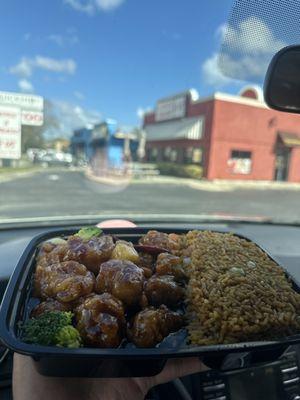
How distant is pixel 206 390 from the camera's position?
5.87 feet

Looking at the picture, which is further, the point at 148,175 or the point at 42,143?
the point at 148,175

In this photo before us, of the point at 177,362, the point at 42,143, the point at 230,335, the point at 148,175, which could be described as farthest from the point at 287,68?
the point at 148,175

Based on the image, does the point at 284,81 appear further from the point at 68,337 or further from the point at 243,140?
the point at 243,140

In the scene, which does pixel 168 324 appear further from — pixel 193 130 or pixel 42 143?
pixel 193 130

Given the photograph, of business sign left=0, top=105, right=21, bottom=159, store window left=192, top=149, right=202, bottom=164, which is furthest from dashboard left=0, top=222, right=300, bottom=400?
store window left=192, top=149, right=202, bottom=164

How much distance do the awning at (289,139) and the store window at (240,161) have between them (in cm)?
279

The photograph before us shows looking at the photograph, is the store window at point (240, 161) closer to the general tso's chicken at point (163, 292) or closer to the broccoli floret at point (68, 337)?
the general tso's chicken at point (163, 292)

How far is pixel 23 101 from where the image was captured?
10.1 feet

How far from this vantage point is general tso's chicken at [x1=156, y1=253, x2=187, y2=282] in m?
1.66

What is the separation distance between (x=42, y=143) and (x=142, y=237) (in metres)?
1.99

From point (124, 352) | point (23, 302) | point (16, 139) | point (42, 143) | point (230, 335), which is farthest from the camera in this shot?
point (42, 143)

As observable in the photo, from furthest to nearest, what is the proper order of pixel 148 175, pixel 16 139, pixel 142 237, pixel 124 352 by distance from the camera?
1. pixel 148 175
2. pixel 16 139
3. pixel 142 237
4. pixel 124 352

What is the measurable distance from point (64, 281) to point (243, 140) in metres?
27.1

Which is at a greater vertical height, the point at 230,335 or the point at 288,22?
the point at 288,22
